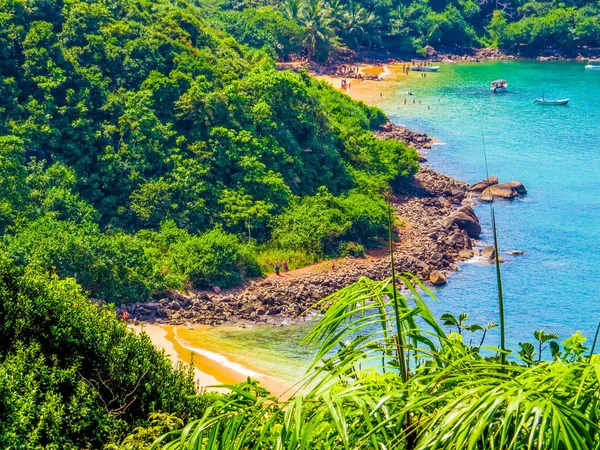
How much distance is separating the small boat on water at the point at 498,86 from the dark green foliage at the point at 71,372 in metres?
→ 60.6

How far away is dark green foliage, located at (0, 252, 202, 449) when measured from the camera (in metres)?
12.5

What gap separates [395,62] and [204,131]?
51053mm

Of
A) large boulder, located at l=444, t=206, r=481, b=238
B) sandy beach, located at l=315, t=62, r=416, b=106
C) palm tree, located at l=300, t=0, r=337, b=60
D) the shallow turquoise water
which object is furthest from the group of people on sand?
palm tree, located at l=300, t=0, r=337, b=60

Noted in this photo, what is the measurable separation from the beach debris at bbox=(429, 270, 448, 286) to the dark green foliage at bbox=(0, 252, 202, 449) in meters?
19.5

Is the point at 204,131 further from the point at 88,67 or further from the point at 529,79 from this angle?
the point at 529,79

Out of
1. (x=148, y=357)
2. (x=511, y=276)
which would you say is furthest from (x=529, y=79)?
(x=148, y=357)

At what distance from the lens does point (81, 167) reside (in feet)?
113

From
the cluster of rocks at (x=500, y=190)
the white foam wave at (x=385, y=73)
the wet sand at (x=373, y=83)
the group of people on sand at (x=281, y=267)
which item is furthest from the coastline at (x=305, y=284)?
the white foam wave at (x=385, y=73)

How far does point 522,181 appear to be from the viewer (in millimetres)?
48562

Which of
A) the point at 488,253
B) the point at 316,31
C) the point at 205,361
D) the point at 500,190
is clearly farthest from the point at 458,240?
the point at 316,31

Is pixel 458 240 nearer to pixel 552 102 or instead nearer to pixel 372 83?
pixel 552 102

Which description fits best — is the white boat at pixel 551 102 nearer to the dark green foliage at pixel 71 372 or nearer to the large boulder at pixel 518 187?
the large boulder at pixel 518 187

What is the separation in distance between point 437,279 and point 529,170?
19.4 metres

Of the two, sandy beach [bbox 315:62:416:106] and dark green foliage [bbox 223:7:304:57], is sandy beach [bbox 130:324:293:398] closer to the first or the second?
sandy beach [bbox 315:62:416:106]
